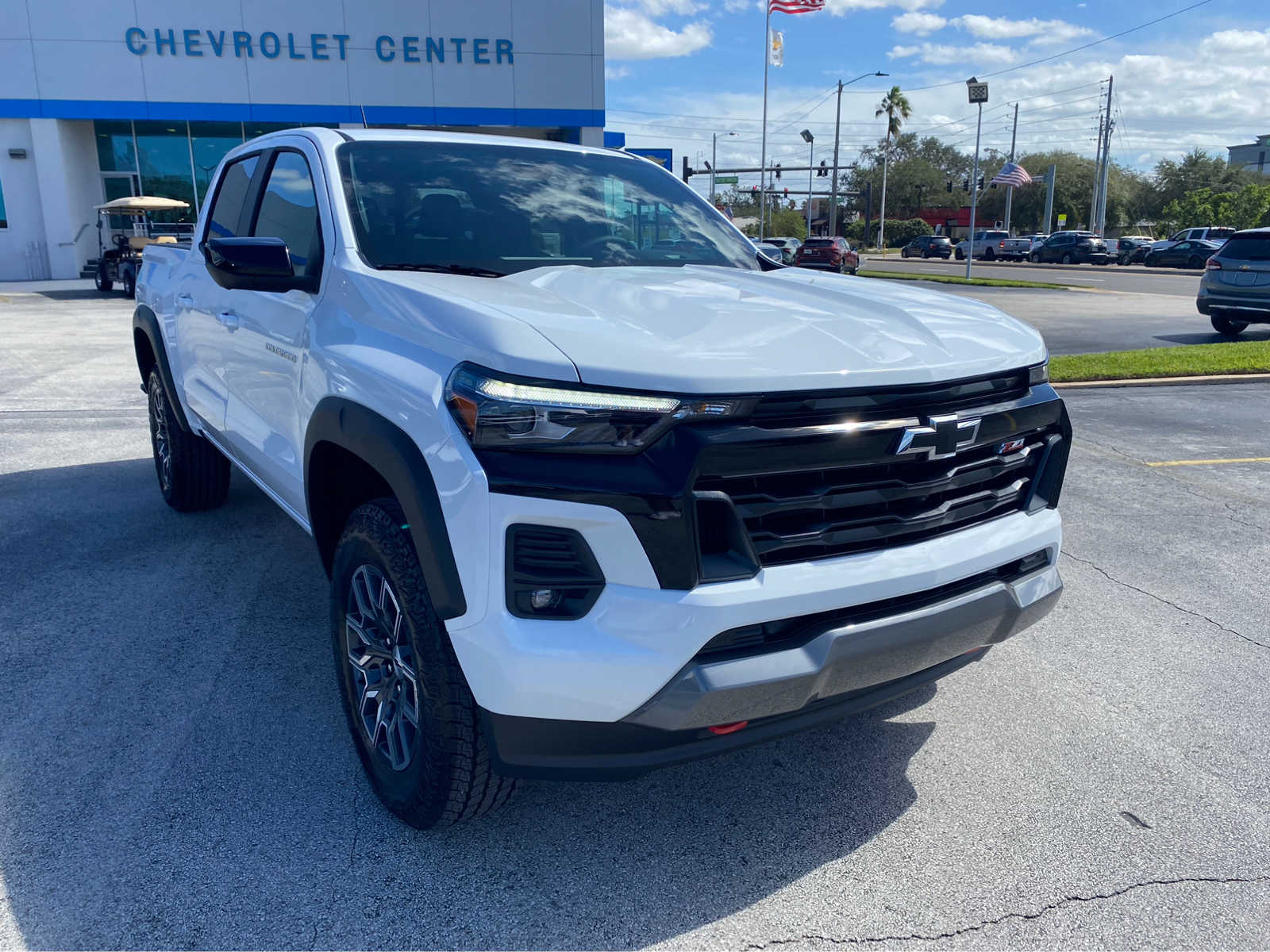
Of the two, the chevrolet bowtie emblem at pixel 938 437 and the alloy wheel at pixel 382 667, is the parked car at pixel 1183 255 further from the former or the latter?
the alloy wheel at pixel 382 667

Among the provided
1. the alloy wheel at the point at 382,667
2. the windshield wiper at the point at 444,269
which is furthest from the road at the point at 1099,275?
the alloy wheel at the point at 382,667

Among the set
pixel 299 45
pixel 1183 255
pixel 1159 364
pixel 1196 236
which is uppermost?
pixel 299 45

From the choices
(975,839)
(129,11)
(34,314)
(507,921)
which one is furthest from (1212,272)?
(129,11)

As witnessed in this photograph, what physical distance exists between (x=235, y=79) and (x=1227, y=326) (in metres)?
25.2

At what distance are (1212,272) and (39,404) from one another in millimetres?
15528

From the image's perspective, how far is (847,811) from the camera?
280 centimetres

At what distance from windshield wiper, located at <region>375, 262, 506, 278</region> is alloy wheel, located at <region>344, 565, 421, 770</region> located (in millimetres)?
937

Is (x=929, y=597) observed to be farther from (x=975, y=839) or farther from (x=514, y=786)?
(x=514, y=786)

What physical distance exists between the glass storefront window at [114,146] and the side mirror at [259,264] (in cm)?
3018

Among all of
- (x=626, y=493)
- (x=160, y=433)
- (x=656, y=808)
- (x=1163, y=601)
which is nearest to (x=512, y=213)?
(x=626, y=493)

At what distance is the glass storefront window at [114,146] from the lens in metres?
28.6

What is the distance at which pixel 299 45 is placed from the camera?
27.3 metres

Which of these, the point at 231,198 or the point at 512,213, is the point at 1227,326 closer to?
the point at 512,213

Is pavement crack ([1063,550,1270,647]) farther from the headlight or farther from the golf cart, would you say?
the golf cart
